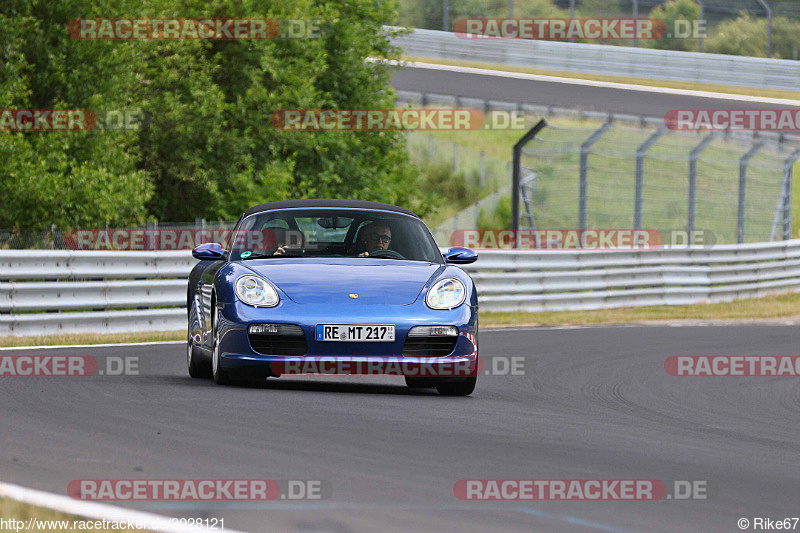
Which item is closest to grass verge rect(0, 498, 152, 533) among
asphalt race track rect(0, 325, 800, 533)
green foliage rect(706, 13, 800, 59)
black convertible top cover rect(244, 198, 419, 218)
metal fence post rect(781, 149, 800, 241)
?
asphalt race track rect(0, 325, 800, 533)

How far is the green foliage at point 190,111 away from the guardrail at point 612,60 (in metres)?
7.52

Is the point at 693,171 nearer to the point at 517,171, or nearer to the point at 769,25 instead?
the point at 517,171

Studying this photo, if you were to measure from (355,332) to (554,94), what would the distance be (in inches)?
1157

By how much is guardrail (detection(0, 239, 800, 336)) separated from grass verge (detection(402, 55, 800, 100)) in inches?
485

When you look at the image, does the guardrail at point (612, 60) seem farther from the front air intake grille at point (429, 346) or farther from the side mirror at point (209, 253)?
the front air intake grille at point (429, 346)

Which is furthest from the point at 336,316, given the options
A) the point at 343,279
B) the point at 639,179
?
the point at 639,179

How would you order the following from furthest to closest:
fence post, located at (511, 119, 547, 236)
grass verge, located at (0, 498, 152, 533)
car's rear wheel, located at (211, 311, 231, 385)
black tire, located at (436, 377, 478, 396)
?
fence post, located at (511, 119, 547, 236) → black tire, located at (436, 377, 478, 396) → car's rear wheel, located at (211, 311, 231, 385) → grass verge, located at (0, 498, 152, 533)

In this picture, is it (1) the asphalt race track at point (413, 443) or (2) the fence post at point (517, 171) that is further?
(2) the fence post at point (517, 171)

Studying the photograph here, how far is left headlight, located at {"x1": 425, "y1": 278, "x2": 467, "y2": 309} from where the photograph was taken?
858 cm

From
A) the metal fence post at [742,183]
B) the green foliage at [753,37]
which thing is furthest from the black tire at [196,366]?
the green foliage at [753,37]

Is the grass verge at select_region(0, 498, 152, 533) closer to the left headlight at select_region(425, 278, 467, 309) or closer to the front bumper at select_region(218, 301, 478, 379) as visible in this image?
the front bumper at select_region(218, 301, 478, 379)

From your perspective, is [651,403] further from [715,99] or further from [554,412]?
[715,99]

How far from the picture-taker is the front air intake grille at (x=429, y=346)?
27.6 feet

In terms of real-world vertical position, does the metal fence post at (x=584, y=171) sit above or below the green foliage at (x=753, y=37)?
below
